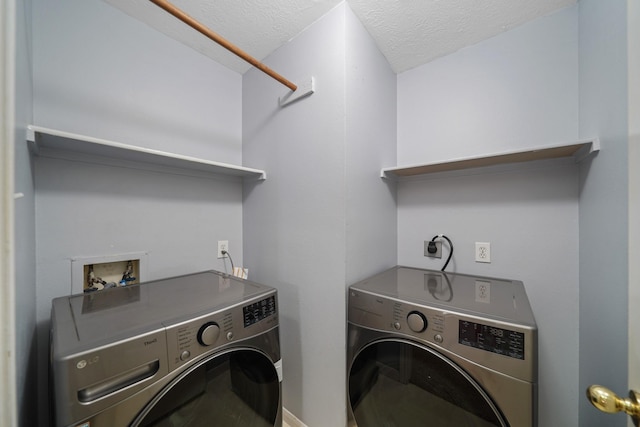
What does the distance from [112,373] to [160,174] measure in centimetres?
97

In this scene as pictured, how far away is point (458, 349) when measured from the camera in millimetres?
756

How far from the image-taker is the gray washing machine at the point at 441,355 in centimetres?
69

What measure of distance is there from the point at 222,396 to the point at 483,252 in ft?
4.56

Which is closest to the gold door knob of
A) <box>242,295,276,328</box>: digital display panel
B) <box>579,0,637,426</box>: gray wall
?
<box>579,0,637,426</box>: gray wall

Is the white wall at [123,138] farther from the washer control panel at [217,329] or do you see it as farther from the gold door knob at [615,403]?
the gold door knob at [615,403]

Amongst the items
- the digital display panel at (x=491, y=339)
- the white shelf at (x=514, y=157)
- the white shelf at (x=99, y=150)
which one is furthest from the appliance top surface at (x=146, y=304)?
the white shelf at (x=514, y=157)

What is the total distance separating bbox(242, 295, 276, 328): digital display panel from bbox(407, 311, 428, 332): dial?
1.80 feet

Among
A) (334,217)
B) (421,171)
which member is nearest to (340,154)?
(334,217)

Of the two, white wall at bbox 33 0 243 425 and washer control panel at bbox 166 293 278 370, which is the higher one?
white wall at bbox 33 0 243 425

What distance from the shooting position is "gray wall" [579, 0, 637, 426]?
2.24ft

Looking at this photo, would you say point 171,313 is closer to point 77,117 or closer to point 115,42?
point 77,117

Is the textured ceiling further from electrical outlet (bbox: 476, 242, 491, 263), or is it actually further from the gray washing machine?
the gray washing machine

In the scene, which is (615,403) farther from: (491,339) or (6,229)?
(6,229)

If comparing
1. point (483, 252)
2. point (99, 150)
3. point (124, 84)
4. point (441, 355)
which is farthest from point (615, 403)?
point (124, 84)
